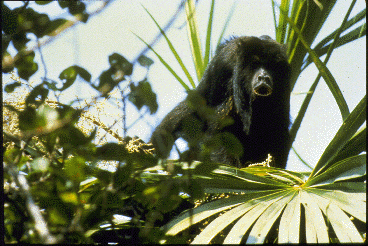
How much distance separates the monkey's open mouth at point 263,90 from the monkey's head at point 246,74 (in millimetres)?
38

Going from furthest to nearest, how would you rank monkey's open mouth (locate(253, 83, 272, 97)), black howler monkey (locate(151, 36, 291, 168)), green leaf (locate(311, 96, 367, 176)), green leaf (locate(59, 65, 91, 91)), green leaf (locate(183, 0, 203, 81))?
1. green leaf (locate(183, 0, 203, 81))
2. black howler monkey (locate(151, 36, 291, 168))
3. monkey's open mouth (locate(253, 83, 272, 97))
4. green leaf (locate(311, 96, 367, 176))
5. green leaf (locate(59, 65, 91, 91))

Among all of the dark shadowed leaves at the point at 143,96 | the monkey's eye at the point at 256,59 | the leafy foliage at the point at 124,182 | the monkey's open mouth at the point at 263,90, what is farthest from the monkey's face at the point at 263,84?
the dark shadowed leaves at the point at 143,96

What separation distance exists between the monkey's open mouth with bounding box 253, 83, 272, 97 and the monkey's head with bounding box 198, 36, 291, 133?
4 centimetres

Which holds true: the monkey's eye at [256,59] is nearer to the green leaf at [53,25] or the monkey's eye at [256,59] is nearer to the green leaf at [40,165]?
the green leaf at [53,25]

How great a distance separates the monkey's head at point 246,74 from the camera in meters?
3.13

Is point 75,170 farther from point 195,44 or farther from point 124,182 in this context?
point 195,44

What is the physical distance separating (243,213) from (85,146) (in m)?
0.84

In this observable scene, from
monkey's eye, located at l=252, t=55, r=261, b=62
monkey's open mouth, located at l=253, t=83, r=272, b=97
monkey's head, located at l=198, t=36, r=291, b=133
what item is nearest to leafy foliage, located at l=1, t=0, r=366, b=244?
monkey's open mouth, located at l=253, t=83, r=272, b=97

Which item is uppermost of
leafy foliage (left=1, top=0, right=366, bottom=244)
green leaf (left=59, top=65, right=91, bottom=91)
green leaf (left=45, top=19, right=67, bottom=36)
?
green leaf (left=45, top=19, right=67, bottom=36)

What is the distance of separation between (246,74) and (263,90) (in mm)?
389

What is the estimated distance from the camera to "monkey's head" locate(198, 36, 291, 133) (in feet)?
10.3

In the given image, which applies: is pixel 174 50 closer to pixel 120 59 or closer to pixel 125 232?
pixel 125 232

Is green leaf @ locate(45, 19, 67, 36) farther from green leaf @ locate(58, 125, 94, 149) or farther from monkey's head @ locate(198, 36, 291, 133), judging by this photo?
monkey's head @ locate(198, 36, 291, 133)

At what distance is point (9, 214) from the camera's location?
0.84 m
